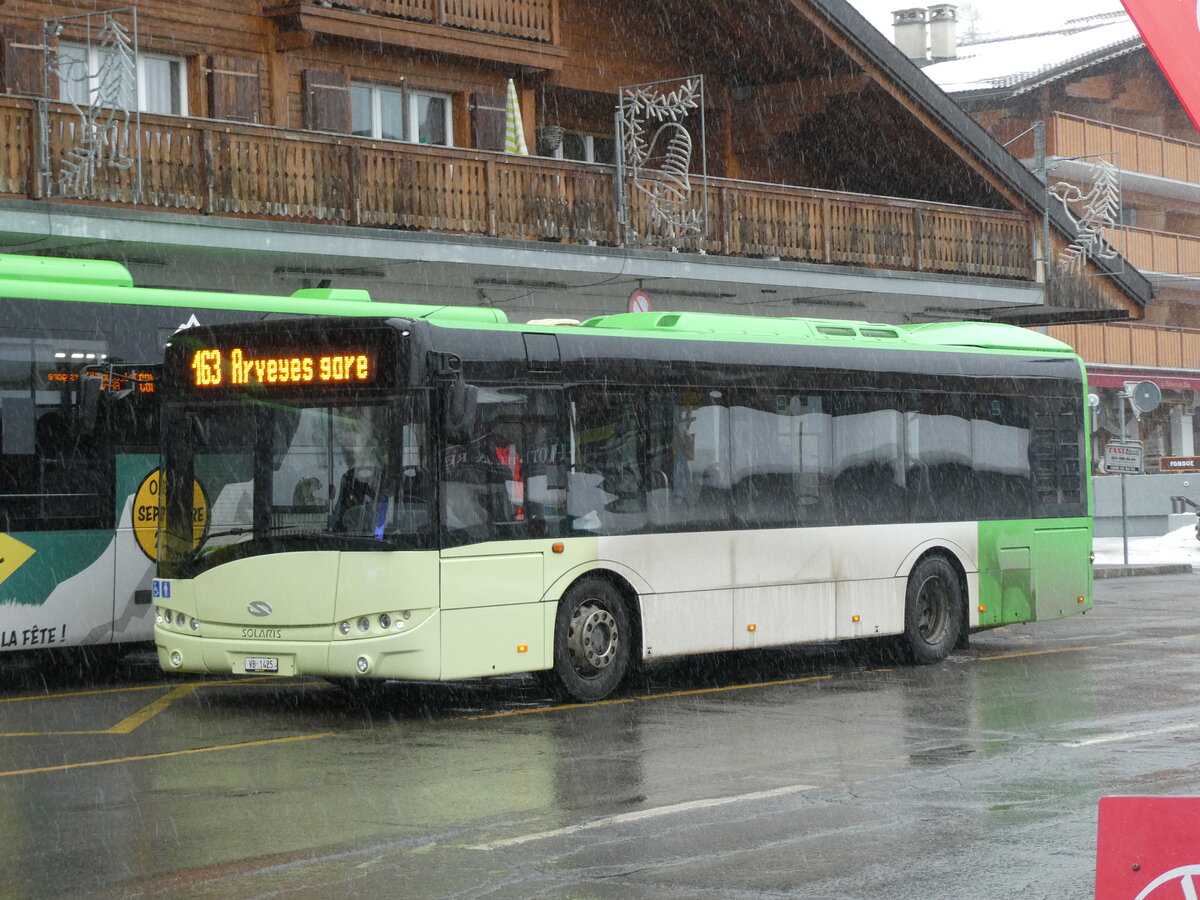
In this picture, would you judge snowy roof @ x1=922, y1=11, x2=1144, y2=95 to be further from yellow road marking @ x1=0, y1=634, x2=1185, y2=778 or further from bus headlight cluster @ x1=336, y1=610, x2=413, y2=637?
bus headlight cluster @ x1=336, y1=610, x2=413, y2=637

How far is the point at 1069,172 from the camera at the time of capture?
5012cm

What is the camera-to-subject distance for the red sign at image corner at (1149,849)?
164 inches

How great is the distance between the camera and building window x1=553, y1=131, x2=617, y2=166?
29.6 meters

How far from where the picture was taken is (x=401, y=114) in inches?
1032

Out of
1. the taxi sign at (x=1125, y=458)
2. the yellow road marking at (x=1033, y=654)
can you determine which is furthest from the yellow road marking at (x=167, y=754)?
the taxi sign at (x=1125, y=458)

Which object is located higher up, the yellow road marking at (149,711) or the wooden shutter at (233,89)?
the wooden shutter at (233,89)

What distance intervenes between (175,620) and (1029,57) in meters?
47.9

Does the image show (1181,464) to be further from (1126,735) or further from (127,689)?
(1126,735)

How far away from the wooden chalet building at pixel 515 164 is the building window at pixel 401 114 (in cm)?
3

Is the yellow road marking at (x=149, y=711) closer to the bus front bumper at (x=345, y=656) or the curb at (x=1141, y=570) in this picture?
the bus front bumper at (x=345, y=656)

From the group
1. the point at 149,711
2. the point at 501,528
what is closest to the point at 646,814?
the point at 501,528

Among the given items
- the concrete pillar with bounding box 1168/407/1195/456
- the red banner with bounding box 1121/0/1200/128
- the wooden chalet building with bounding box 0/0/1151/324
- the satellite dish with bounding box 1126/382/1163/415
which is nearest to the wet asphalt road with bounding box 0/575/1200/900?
the red banner with bounding box 1121/0/1200/128

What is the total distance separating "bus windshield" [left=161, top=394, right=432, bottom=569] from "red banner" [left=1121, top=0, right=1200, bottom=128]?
9.17m

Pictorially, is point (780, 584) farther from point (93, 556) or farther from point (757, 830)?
point (757, 830)
